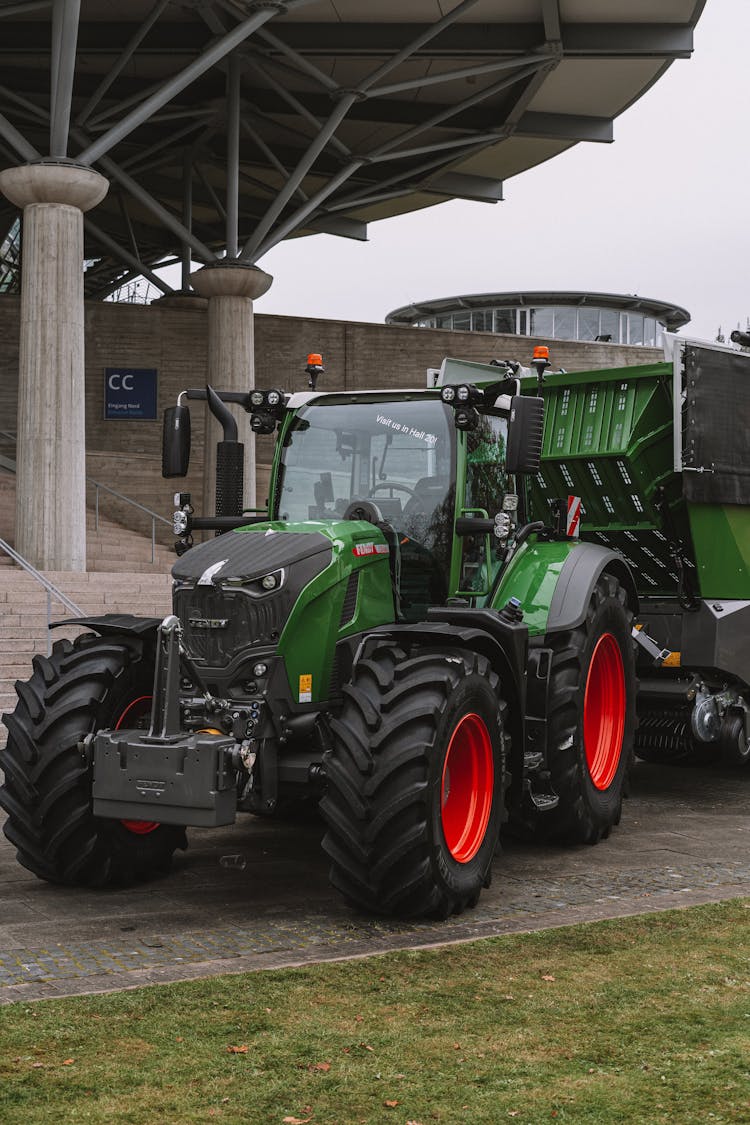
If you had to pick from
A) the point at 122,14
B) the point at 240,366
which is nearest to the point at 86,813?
the point at 240,366

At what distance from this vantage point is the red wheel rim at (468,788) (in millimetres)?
6691

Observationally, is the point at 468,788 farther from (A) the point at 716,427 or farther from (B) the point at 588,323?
(B) the point at 588,323

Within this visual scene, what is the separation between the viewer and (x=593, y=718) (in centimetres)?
852

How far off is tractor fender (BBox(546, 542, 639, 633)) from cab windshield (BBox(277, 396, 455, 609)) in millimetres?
816

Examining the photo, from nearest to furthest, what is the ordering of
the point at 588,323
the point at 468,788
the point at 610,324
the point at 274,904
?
the point at 274,904 → the point at 468,788 → the point at 588,323 → the point at 610,324

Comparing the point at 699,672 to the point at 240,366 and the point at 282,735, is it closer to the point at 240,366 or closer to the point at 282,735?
the point at 282,735

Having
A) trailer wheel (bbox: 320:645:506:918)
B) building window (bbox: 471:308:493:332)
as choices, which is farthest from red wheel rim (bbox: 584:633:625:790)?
building window (bbox: 471:308:493:332)

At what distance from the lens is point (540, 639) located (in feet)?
25.6

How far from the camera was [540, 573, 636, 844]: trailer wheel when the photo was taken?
766 centimetres

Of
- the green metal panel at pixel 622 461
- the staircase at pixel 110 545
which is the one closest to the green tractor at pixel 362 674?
the green metal panel at pixel 622 461

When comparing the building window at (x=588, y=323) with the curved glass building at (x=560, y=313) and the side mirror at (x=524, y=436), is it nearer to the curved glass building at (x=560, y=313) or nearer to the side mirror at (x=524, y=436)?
the curved glass building at (x=560, y=313)

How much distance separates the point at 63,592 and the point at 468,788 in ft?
35.0

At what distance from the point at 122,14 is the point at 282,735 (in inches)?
831

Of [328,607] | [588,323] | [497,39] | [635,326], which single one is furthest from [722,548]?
[635,326]
